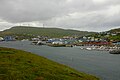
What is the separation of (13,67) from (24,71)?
9.64 feet

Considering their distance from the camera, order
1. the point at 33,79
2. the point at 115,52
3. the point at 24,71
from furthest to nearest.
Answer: the point at 115,52 < the point at 24,71 < the point at 33,79

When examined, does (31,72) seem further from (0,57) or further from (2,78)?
(0,57)

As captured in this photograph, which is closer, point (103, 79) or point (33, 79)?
point (33, 79)

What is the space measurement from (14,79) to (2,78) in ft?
5.98

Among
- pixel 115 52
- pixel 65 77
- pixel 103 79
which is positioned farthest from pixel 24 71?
pixel 115 52

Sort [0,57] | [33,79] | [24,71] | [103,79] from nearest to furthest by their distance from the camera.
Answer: [33,79]
[24,71]
[0,57]
[103,79]

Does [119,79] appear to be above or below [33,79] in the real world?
below

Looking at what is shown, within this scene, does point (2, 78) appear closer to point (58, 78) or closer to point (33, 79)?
point (33, 79)

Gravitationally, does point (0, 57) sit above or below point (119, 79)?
above

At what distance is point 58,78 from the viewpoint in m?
44.1

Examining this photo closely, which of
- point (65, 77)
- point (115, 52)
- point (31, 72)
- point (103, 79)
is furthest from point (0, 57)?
point (115, 52)

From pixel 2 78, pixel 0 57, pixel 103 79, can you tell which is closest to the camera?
pixel 2 78

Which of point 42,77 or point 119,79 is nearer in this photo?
point 42,77

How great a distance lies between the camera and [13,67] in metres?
45.8
